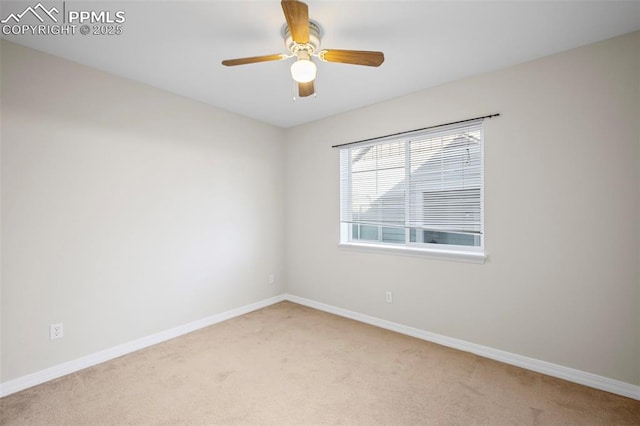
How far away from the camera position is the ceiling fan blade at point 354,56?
5.99 ft

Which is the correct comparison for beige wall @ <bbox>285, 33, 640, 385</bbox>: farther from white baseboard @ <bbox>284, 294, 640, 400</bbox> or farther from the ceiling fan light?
A: the ceiling fan light

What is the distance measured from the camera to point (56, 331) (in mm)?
2359

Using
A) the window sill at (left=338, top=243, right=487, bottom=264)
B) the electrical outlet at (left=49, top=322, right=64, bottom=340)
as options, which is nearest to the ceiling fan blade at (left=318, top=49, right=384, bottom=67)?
the window sill at (left=338, top=243, right=487, bottom=264)

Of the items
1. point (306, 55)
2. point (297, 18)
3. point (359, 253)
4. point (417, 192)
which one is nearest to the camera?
point (297, 18)

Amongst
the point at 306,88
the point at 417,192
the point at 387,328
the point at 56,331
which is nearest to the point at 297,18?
the point at 306,88

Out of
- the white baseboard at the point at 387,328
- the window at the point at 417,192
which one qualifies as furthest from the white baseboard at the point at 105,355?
the window at the point at 417,192

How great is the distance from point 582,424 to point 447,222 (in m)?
1.69

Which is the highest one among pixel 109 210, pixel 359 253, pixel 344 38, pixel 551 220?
pixel 344 38

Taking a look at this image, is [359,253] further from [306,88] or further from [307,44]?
[307,44]

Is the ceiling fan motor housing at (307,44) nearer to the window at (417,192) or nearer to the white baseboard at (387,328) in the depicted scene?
the window at (417,192)

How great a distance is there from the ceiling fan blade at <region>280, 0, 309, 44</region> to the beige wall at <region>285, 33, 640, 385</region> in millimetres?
Result: 1802

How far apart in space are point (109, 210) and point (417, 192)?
299cm

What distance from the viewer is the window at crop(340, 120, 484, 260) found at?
9.27 feet

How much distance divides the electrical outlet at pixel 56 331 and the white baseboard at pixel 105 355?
23 cm
